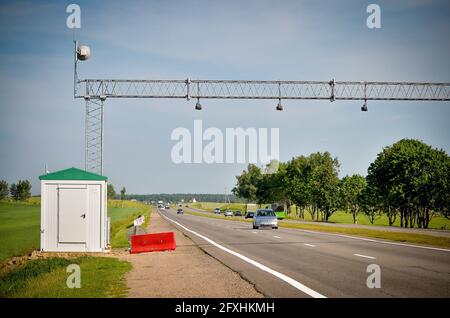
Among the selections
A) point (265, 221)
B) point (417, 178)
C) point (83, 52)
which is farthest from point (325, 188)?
point (83, 52)

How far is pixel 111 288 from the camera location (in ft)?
38.0

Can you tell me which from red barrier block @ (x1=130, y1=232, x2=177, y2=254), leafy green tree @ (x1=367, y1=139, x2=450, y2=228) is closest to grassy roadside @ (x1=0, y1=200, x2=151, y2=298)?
red barrier block @ (x1=130, y1=232, x2=177, y2=254)

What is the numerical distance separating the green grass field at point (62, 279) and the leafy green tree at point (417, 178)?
62.3m

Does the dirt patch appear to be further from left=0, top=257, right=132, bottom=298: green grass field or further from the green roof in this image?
the green roof

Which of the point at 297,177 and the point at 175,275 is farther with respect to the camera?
the point at 297,177

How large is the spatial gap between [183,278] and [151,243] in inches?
358

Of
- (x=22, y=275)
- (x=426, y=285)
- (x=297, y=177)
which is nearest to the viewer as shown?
(x=426, y=285)

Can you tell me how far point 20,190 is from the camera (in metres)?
183

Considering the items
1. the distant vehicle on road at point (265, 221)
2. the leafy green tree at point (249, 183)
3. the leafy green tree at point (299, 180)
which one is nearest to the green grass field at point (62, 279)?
the distant vehicle on road at point (265, 221)

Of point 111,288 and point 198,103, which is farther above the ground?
point 198,103
